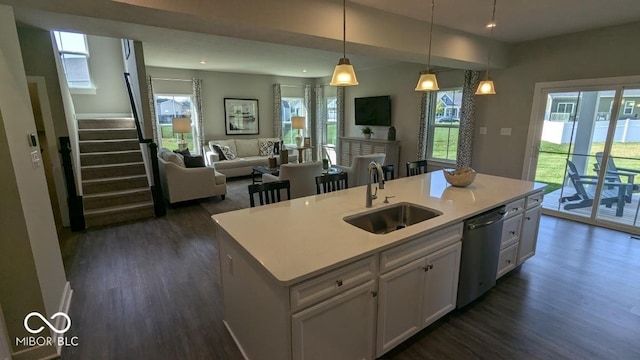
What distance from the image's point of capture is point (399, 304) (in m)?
1.89

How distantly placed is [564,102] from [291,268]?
17.2ft

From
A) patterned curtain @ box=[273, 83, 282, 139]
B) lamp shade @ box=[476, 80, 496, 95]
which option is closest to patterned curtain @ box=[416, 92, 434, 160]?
lamp shade @ box=[476, 80, 496, 95]

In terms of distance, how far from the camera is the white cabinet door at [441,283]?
2.05m

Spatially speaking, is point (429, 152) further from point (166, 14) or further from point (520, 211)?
point (166, 14)

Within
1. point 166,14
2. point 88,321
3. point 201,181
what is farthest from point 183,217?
point 166,14

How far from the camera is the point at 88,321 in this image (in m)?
2.36

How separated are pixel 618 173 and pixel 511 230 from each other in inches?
114

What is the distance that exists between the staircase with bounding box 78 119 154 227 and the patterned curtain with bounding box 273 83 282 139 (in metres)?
3.87

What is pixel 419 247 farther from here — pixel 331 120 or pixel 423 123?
pixel 331 120

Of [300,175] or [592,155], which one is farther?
[300,175]

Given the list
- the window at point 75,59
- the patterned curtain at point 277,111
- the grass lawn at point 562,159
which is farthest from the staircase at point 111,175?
the grass lawn at point 562,159

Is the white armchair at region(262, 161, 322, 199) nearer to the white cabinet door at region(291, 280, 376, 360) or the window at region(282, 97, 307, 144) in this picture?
the white cabinet door at region(291, 280, 376, 360)

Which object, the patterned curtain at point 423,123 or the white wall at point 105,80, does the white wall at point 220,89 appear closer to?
the white wall at point 105,80

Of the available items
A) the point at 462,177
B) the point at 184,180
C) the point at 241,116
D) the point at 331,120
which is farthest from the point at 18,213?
the point at 331,120
